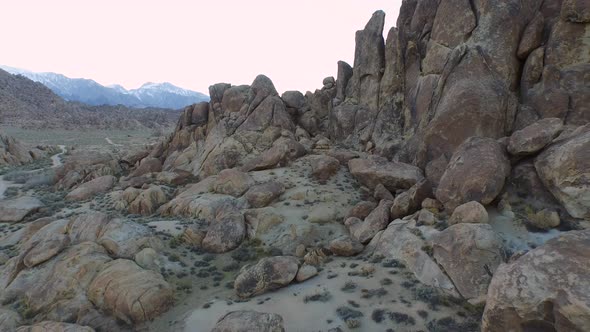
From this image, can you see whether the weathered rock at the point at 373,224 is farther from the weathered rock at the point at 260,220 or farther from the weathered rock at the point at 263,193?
the weathered rock at the point at 263,193

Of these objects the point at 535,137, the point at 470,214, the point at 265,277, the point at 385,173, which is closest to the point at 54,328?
the point at 265,277

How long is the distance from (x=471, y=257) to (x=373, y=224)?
28.4 feet

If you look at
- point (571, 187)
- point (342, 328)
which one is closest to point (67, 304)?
point (342, 328)

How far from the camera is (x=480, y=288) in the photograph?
15.0m

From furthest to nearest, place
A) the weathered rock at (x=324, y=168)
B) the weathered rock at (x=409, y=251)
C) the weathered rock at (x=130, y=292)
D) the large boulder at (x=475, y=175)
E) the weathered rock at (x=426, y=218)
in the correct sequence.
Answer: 1. the weathered rock at (x=324, y=168)
2. the weathered rock at (x=426, y=218)
3. the large boulder at (x=475, y=175)
4. the weathered rock at (x=130, y=292)
5. the weathered rock at (x=409, y=251)

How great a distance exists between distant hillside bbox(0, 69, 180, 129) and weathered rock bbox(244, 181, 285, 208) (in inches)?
4876

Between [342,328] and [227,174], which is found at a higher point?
[227,174]

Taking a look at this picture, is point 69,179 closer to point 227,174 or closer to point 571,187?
point 227,174

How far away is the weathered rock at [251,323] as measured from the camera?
13.7 meters

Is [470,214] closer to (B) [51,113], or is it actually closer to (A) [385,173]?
(A) [385,173]

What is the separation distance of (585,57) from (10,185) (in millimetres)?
67670

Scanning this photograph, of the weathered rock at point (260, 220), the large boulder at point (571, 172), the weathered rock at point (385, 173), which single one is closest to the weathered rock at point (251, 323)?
the weathered rock at point (260, 220)

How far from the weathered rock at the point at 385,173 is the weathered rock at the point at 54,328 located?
2258cm

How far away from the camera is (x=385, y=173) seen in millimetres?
28797
